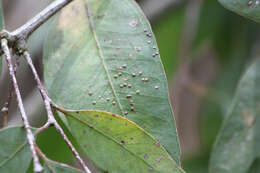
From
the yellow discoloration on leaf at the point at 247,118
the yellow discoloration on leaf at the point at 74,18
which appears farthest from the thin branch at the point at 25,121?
the yellow discoloration on leaf at the point at 247,118

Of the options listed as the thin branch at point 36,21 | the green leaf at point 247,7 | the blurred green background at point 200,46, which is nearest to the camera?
the green leaf at point 247,7

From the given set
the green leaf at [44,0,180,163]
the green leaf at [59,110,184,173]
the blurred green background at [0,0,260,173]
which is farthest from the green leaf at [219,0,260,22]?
the blurred green background at [0,0,260,173]

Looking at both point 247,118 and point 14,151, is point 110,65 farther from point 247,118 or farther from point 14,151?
point 247,118

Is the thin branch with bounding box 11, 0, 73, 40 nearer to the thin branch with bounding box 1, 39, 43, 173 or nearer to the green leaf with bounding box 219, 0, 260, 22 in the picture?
the thin branch with bounding box 1, 39, 43, 173

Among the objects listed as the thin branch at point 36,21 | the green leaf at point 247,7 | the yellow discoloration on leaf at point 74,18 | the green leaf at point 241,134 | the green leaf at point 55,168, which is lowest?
the green leaf at point 241,134

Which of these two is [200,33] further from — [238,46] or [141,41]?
[141,41]

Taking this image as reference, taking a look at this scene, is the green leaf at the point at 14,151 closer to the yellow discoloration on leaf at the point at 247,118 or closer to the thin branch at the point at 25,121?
the thin branch at the point at 25,121
